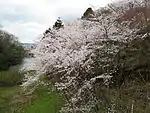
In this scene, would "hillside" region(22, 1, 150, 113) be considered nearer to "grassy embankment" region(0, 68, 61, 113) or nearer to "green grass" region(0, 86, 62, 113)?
"green grass" region(0, 86, 62, 113)

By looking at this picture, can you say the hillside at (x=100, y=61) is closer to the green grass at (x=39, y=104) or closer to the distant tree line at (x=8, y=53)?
the green grass at (x=39, y=104)

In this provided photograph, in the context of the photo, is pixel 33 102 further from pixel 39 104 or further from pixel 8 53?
pixel 8 53

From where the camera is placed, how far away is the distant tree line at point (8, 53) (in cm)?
3600

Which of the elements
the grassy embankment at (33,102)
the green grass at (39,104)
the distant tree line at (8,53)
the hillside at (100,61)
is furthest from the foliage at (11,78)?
the hillside at (100,61)

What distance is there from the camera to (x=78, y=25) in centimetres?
1383

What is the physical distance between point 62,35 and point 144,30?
3.32 meters

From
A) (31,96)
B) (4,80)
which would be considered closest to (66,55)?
(31,96)

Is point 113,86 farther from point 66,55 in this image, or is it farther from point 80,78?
point 66,55

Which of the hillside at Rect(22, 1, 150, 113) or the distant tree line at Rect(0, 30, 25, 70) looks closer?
the hillside at Rect(22, 1, 150, 113)

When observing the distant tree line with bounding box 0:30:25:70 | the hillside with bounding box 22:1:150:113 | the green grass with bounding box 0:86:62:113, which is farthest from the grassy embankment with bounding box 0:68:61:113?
the distant tree line with bounding box 0:30:25:70

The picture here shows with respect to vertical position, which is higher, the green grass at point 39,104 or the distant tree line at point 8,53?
the distant tree line at point 8,53

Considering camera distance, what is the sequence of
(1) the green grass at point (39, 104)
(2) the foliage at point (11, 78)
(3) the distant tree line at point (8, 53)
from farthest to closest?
1. (3) the distant tree line at point (8, 53)
2. (2) the foliage at point (11, 78)
3. (1) the green grass at point (39, 104)

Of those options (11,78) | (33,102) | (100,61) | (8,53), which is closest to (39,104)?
(33,102)

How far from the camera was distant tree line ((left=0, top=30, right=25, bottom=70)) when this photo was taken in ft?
118
